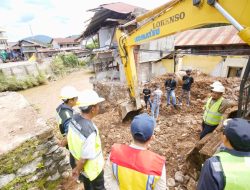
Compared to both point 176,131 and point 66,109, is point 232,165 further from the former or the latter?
point 176,131

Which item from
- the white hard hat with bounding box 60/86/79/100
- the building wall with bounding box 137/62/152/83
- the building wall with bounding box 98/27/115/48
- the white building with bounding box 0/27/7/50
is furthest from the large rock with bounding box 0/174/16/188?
the white building with bounding box 0/27/7/50

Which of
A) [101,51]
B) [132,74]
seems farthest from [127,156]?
[101,51]

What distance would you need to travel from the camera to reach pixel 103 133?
5.32 m

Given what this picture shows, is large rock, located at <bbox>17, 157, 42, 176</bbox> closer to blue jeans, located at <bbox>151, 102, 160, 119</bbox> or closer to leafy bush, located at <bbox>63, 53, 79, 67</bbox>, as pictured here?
blue jeans, located at <bbox>151, 102, 160, 119</bbox>

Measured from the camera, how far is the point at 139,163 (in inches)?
51.1

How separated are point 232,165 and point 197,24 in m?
2.18

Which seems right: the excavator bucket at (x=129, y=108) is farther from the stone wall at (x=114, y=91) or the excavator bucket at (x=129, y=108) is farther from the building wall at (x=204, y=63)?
the building wall at (x=204, y=63)

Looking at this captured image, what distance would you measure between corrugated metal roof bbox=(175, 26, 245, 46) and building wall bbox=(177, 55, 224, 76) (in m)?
0.86

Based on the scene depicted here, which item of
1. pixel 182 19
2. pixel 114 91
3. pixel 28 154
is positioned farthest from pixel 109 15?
pixel 28 154

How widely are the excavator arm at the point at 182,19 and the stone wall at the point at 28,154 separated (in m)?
2.79

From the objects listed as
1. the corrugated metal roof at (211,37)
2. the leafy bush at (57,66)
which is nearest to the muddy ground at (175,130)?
the corrugated metal roof at (211,37)

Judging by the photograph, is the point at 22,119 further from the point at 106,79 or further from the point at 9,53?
the point at 9,53

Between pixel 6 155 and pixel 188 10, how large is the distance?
11.0 ft

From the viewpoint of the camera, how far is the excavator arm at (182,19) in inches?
76.0
